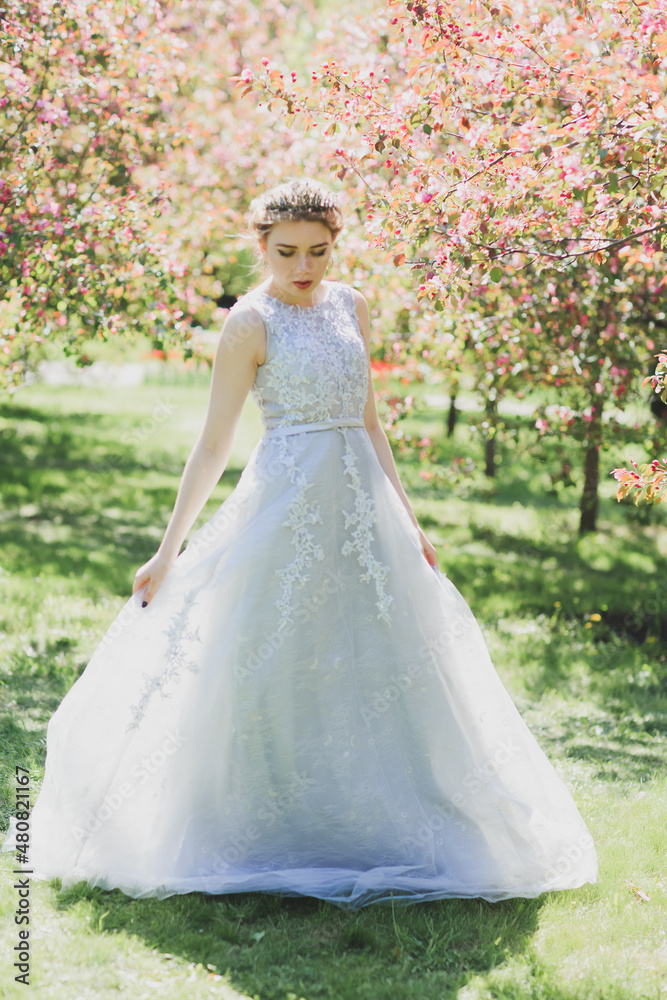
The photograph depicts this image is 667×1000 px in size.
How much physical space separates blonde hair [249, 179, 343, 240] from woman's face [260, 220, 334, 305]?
0.07ft

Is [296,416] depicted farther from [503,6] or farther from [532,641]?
[532,641]

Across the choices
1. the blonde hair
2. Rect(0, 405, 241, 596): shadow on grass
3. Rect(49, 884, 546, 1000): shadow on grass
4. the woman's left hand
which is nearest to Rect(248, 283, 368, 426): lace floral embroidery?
the blonde hair

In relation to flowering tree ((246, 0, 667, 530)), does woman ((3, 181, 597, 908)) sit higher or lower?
lower

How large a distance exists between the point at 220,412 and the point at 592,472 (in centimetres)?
637

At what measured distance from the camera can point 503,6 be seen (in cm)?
377

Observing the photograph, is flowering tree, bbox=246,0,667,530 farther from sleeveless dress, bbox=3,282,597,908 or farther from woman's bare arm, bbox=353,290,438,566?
sleeveless dress, bbox=3,282,597,908

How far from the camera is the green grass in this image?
9.20 ft

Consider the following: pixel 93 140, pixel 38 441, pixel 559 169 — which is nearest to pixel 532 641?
pixel 559 169

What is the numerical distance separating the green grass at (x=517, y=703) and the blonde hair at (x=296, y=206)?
2246mm

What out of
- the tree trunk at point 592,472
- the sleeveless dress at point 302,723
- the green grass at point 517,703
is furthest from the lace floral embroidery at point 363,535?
the tree trunk at point 592,472

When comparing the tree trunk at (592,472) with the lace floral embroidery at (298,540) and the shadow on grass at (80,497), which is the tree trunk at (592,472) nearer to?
the shadow on grass at (80,497)

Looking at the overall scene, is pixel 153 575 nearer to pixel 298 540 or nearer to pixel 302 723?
pixel 298 540

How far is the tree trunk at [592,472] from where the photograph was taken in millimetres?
7004

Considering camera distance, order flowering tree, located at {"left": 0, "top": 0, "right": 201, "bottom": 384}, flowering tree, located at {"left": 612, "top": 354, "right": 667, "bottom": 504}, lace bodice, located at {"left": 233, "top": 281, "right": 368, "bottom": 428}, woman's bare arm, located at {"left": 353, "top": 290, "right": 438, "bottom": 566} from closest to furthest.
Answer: lace bodice, located at {"left": 233, "top": 281, "right": 368, "bottom": 428}, flowering tree, located at {"left": 612, "top": 354, "right": 667, "bottom": 504}, woman's bare arm, located at {"left": 353, "top": 290, "right": 438, "bottom": 566}, flowering tree, located at {"left": 0, "top": 0, "right": 201, "bottom": 384}
